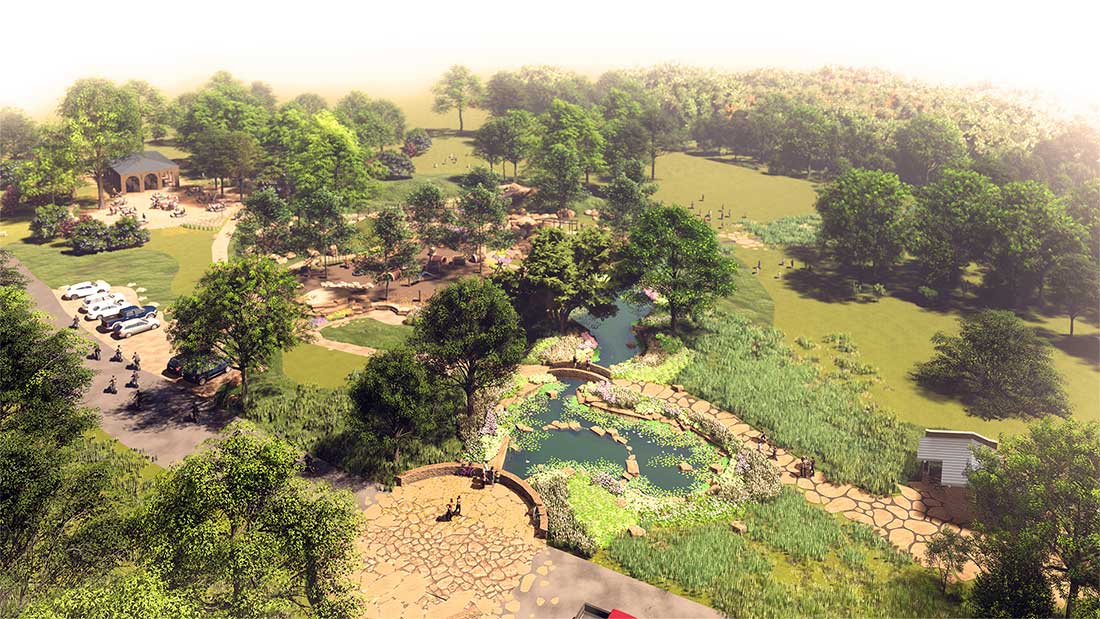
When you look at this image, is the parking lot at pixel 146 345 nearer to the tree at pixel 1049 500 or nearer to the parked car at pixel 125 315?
the parked car at pixel 125 315

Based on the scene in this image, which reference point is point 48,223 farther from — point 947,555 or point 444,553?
point 947,555

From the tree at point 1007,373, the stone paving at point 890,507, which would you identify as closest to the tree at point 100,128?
the stone paving at point 890,507

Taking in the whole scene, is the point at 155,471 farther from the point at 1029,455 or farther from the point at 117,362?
the point at 1029,455

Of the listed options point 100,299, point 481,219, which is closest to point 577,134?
point 481,219

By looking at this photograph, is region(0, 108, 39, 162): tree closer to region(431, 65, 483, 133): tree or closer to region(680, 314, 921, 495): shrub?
region(431, 65, 483, 133): tree

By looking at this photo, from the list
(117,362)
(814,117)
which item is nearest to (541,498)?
(117,362)

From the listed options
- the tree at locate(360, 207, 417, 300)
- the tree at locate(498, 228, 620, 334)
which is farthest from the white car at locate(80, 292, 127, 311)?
the tree at locate(498, 228, 620, 334)
